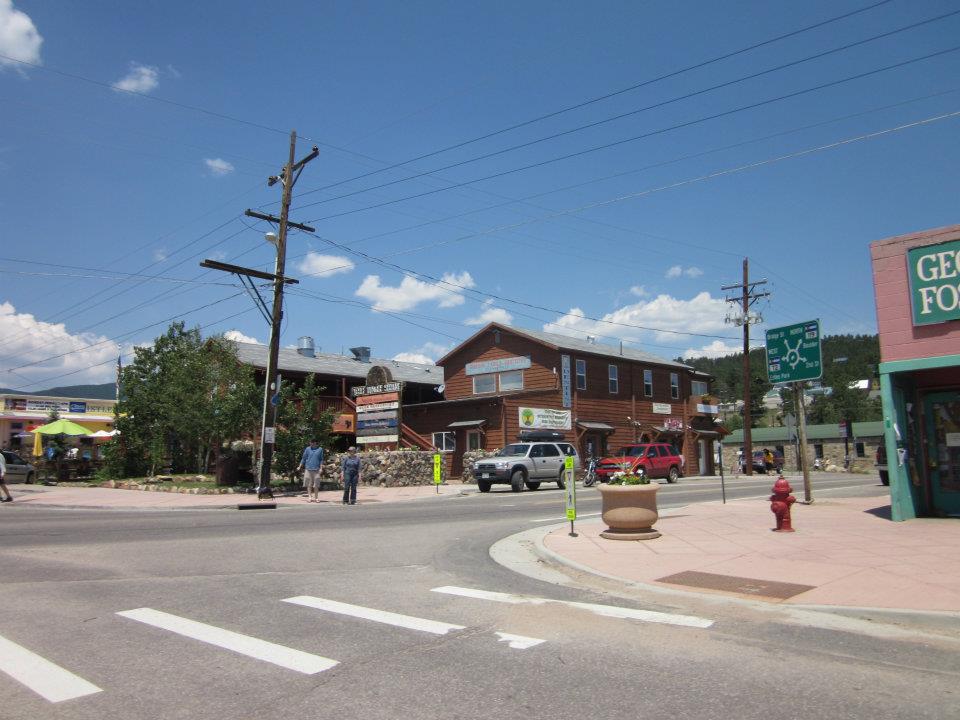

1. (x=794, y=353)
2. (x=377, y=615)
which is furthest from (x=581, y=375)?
(x=377, y=615)

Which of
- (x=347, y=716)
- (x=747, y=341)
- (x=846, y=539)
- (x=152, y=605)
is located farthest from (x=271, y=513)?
(x=747, y=341)

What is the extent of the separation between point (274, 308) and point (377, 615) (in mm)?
18525

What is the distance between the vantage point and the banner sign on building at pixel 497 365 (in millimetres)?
37688

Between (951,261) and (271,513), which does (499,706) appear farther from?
(271,513)

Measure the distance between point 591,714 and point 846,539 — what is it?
8.48 m

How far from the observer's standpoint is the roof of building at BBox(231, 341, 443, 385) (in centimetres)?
3888

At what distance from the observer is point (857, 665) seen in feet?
16.7

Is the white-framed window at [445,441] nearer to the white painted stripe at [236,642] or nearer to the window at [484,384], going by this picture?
the window at [484,384]

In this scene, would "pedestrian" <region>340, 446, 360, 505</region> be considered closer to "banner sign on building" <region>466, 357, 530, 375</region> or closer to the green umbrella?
the green umbrella

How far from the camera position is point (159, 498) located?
75.6ft

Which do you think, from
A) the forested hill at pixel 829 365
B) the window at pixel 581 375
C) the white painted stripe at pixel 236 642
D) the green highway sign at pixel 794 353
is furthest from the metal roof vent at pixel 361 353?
the forested hill at pixel 829 365

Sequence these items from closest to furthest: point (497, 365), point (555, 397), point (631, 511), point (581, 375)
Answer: point (631, 511) < point (555, 397) < point (581, 375) < point (497, 365)

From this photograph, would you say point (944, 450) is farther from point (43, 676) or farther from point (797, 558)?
point (43, 676)

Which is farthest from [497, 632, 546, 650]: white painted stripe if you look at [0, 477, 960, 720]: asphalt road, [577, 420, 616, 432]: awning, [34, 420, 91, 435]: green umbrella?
[577, 420, 616, 432]: awning
